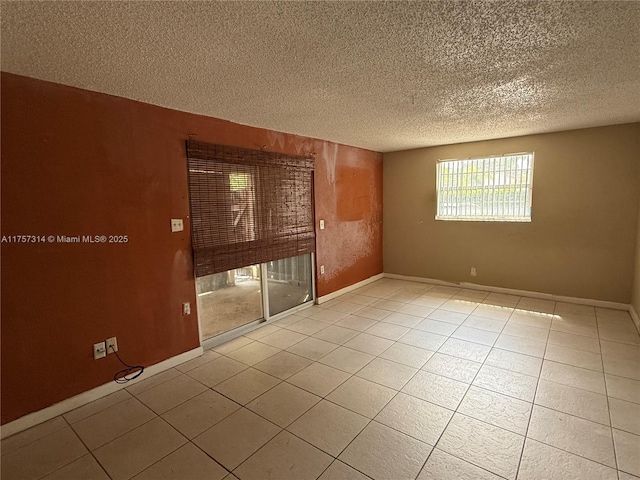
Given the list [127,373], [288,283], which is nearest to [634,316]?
[288,283]

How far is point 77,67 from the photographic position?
1.87 meters

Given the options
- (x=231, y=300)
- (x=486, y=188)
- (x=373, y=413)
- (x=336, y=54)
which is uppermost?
(x=336, y=54)

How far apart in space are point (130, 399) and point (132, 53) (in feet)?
7.78

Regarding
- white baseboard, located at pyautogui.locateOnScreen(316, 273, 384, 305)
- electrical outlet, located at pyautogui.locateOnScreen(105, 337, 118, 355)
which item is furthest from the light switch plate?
white baseboard, located at pyautogui.locateOnScreen(316, 273, 384, 305)

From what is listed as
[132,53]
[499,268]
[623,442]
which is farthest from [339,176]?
[623,442]

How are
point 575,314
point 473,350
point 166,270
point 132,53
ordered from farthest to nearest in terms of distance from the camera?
point 575,314 < point 473,350 < point 166,270 < point 132,53

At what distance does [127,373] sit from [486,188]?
503cm

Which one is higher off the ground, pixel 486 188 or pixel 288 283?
pixel 486 188

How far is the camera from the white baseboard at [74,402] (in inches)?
78.7

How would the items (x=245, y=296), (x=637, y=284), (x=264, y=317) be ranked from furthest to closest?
(x=245, y=296)
(x=264, y=317)
(x=637, y=284)

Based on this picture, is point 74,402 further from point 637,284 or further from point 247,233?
point 637,284

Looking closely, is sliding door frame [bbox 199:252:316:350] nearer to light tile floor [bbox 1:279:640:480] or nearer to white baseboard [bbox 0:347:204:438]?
light tile floor [bbox 1:279:640:480]

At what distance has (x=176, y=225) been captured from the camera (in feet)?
9.07

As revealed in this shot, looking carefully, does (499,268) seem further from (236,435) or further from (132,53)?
(132,53)
